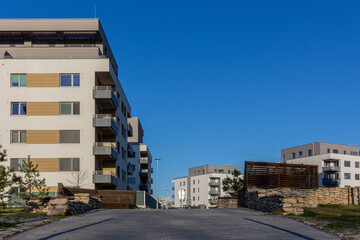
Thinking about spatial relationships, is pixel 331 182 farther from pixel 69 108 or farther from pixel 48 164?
pixel 48 164

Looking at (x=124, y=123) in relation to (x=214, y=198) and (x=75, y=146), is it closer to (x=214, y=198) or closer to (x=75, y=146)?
(x=75, y=146)

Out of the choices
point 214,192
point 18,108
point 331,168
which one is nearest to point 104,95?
point 18,108

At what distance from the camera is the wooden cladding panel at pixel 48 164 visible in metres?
40.3

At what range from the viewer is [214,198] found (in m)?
128

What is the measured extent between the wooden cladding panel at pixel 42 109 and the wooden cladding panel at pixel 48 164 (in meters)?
4.59

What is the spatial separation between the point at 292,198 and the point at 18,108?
31.5 metres

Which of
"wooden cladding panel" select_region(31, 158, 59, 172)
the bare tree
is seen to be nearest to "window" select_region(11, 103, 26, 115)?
"wooden cladding panel" select_region(31, 158, 59, 172)

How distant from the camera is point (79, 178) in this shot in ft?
133

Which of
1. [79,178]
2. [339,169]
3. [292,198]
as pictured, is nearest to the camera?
[292,198]

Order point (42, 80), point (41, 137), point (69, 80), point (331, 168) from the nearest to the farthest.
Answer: point (41, 137)
point (42, 80)
point (69, 80)
point (331, 168)

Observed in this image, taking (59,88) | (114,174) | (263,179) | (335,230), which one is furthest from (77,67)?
(335,230)

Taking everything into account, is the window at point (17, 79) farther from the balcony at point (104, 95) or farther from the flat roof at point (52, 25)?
the flat roof at point (52, 25)

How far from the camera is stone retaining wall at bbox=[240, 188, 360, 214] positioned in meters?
18.9

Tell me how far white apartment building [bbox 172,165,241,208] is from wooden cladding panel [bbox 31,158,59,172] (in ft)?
267
